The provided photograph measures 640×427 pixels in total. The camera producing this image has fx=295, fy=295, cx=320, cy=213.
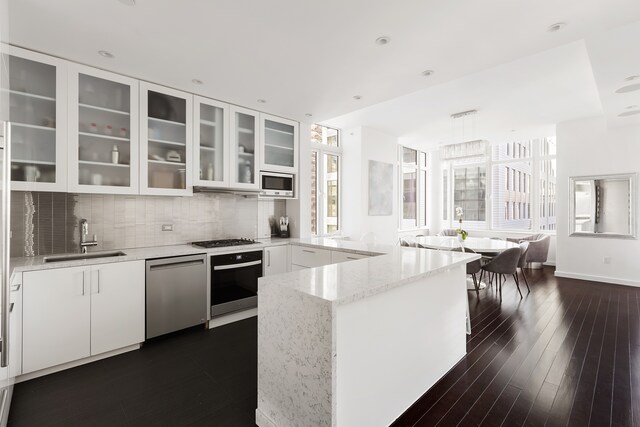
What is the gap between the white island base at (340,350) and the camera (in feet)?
4.63

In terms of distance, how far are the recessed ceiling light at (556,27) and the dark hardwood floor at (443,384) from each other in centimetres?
262

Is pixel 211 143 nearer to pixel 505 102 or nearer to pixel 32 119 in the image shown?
pixel 32 119

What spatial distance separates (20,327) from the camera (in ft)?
7.13

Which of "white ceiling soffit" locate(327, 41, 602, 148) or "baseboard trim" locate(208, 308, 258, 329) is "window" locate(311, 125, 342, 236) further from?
"baseboard trim" locate(208, 308, 258, 329)

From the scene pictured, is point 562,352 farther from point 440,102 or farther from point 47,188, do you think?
point 47,188

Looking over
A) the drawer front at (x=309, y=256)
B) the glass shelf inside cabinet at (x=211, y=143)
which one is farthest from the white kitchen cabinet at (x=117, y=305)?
the drawer front at (x=309, y=256)

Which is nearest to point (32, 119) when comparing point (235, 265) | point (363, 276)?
point (235, 265)

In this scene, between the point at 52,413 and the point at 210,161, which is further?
the point at 210,161

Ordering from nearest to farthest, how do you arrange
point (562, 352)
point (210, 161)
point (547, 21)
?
point (547, 21) → point (562, 352) → point (210, 161)

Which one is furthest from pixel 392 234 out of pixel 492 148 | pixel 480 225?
pixel 492 148

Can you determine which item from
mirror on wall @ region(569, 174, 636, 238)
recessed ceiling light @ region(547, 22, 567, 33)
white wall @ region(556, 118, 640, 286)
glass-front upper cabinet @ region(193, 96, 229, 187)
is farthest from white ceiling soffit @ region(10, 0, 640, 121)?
mirror on wall @ region(569, 174, 636, 238)

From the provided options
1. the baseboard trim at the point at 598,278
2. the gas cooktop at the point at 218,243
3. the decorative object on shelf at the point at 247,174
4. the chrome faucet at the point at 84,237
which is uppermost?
the decorative object on shelf at the point at 247,174

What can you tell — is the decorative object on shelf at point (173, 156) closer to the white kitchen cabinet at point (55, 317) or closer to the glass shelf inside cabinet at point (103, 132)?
the glass shelf inside cabinet at point (103, 132)

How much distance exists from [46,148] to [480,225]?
8.57 meters
